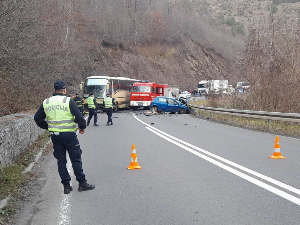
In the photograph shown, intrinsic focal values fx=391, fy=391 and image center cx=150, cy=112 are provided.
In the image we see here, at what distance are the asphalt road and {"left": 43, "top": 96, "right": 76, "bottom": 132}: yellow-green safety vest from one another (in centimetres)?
114

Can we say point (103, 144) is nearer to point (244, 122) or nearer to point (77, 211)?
point (77, 211)

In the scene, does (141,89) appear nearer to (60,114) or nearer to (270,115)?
(270,115)

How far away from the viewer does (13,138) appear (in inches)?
358

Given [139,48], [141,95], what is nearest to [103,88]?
[141,95]

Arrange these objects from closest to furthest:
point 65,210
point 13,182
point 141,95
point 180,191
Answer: point 65,210 → point 180,191 → point 13,182 → point 141,95

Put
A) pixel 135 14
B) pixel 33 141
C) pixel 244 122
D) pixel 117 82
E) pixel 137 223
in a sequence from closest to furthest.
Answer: pixel 137 223, pixel 33 141, pixel 244 122, pixel 117 82, pixel 135 14

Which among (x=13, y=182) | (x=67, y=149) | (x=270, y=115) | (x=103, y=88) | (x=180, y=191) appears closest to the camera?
(x=180, y=191)

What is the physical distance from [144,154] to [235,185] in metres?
4.18

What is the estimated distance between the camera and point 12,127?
8984 mm

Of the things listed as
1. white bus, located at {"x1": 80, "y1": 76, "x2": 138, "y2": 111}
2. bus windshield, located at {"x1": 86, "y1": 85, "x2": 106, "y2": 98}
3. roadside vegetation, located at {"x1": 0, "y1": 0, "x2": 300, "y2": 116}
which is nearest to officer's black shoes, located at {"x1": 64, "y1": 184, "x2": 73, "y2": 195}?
roadside vegetation, located at {"x1": 0, "y1": 0, "x2": 300, "y2": 116}

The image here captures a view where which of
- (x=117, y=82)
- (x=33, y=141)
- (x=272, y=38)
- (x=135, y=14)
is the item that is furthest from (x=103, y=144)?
(x=135, y=14)

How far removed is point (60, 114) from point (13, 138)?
3.16m

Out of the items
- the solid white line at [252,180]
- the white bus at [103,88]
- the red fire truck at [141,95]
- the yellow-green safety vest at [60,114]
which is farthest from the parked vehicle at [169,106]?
the yellow-green safety vest at [60,114]

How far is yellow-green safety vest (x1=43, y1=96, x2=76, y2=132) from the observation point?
21.2 feet
